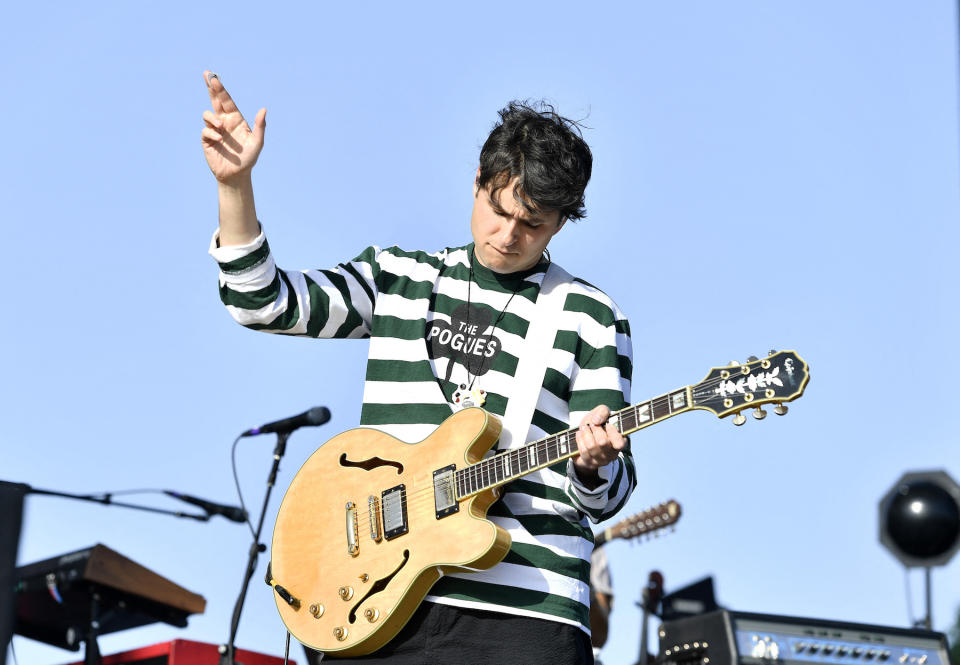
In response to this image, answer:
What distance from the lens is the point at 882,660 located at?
4.50 metres

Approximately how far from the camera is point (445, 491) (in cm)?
309

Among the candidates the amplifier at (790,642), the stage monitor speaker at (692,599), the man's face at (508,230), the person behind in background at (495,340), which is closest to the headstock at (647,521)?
the stage monitor speaker at (692,599)

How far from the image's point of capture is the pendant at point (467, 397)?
316 centimetres

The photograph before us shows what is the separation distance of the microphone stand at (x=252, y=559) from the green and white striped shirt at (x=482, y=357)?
1674mm

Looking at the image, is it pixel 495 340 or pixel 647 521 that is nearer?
pixel 495 340

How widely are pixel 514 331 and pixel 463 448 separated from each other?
1.30 ft

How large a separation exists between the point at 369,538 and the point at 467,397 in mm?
498

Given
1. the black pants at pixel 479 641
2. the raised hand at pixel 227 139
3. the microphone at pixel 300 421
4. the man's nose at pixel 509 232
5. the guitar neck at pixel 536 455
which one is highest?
the raised hand at pixel 227 139

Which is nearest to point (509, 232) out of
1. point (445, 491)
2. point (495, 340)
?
point (495, 340)

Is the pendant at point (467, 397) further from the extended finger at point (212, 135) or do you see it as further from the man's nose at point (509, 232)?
the extended finger at point (212, 135)

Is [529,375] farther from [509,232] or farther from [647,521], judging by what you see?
[647,521]

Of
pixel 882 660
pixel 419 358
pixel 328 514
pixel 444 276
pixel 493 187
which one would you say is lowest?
pixel 882 660

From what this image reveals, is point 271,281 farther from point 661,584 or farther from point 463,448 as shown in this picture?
point 661,584

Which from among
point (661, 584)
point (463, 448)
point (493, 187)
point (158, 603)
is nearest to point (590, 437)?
point (463, 448)
